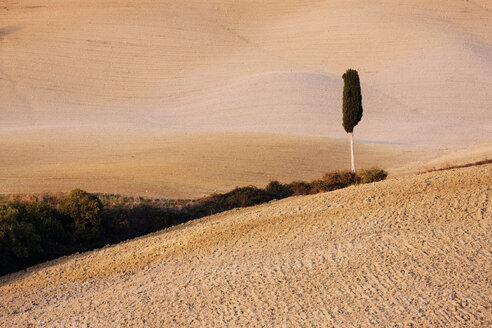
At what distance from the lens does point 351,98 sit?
76.5ft

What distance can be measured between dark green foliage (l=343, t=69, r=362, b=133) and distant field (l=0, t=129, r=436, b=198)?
367 cm

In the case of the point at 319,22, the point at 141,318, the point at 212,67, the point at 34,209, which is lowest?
the point at 141,318

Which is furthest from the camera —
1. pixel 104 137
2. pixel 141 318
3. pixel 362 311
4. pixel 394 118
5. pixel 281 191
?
pixel 394 118

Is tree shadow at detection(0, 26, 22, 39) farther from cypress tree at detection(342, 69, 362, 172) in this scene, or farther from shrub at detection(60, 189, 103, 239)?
shrub at detection(60, 189, 103, 239)

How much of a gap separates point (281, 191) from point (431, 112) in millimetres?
33037

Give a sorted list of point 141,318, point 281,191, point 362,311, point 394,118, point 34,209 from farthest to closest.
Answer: point 394,118 → point 281,191 → point 34,209 → point 141,318 → point 362,311

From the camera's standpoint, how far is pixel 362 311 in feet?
27.2

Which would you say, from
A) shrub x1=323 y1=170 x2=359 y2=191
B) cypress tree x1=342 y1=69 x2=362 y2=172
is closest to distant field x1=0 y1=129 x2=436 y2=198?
cypress tree x1=342 y1=69 x2=362 y2=172

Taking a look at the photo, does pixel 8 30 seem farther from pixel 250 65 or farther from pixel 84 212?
pixel 84 212

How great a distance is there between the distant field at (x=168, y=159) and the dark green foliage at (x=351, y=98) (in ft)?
12.0

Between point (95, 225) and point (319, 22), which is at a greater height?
point (319, 22)

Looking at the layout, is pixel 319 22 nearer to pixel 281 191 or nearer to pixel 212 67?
pixel 212 67

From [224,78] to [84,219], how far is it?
41.7 metres

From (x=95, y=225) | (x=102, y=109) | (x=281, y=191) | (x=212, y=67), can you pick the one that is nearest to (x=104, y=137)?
(x=102, y=109)
